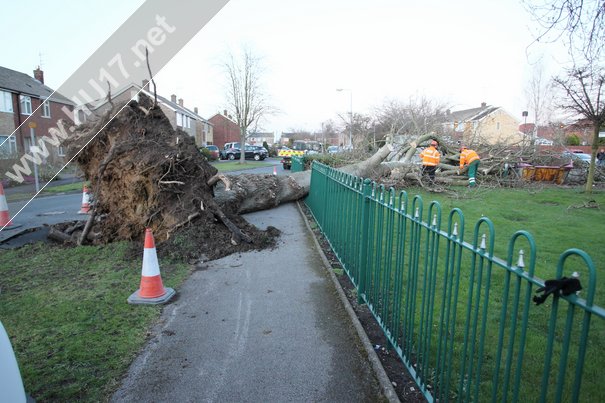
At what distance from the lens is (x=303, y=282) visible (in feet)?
17.0

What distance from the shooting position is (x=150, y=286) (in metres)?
4.54

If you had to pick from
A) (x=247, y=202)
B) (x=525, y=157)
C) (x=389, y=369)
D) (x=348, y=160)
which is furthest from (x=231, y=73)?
(x=389, y=369)

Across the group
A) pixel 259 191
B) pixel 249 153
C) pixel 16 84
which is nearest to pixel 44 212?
pixel 259 191

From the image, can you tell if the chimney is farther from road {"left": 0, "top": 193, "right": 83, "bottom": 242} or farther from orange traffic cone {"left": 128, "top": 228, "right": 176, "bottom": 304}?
orange traffic cone {"left": 128, "top": 228, "right": 176, "bottom": 304}

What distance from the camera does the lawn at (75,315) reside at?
3021mm

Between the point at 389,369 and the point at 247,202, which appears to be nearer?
the point at 389,369

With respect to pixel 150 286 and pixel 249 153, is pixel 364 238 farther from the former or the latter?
pixel 249 153

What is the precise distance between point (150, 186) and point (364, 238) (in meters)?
4.07

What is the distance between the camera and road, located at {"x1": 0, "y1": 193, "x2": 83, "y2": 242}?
7859 mm

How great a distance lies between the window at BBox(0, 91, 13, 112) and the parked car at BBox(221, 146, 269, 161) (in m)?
22.7

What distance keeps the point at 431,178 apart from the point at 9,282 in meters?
11.8

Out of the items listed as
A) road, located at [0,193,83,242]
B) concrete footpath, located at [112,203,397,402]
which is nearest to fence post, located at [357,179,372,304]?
concrete footpath, located at [112,203,397,402]

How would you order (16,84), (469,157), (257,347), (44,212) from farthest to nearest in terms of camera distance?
(16,84) → (469,157) → (44,212) → (257,347)

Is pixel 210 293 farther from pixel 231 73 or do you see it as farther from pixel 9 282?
pixel 231 73
